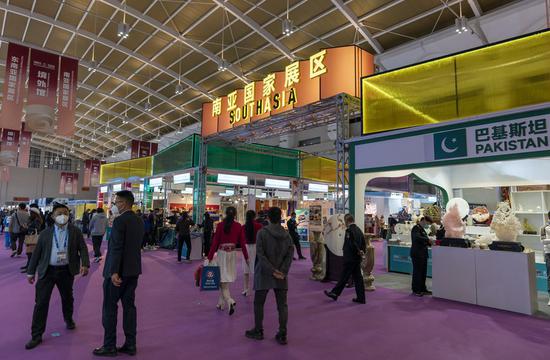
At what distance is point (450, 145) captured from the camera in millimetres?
5570

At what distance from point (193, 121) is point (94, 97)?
6.53 meters

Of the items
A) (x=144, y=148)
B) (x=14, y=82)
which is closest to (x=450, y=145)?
(x=14, y=82)

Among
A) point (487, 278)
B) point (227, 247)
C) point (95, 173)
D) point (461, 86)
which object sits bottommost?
point (487, 278)

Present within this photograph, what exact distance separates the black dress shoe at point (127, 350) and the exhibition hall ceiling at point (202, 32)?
10.1m

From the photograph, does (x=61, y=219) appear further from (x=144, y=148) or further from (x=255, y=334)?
(x=144, y=148)

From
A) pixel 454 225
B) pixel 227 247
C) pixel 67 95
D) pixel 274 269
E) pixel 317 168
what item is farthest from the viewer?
pixel 317 168

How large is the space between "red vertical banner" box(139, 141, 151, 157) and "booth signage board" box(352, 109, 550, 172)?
1873cm

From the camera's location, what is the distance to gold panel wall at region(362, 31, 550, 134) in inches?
199

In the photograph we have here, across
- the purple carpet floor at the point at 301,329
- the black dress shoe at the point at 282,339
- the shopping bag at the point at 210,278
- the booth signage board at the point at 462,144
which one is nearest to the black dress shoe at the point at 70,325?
the purple carpet floor at the point at 301,329

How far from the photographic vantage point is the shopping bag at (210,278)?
422 cm

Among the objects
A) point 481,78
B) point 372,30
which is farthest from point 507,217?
point 372,30

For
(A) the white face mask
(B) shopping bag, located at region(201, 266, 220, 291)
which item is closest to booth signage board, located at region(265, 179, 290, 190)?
(B) shopping bag, located at region(201, 266, 220, 291)

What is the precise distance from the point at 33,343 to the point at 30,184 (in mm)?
39656

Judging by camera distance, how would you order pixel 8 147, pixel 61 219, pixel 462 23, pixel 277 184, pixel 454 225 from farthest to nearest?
pixel 8 147, pixel 277 184, pixel 462 23, pixel 454 225, pixel 61 219
